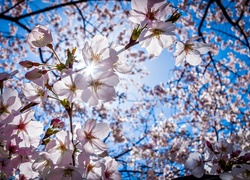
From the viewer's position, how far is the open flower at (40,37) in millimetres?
1557

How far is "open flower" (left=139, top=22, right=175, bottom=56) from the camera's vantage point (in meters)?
1.44

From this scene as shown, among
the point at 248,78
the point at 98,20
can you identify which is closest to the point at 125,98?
the point at 98,20

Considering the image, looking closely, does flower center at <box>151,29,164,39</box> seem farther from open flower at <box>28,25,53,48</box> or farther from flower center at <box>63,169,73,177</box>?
flower center at <box>63,169,73,177</box>

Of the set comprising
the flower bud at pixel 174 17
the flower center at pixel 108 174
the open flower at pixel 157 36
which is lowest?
the flower center at pixel 108 174

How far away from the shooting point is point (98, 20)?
12.1 m

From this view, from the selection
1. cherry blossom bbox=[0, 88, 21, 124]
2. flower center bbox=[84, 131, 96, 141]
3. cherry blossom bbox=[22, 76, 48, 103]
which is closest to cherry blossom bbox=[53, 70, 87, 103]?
cherry blossom bbox=[22, 76, 48, 103]

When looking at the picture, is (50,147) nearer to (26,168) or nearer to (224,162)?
(26,168)

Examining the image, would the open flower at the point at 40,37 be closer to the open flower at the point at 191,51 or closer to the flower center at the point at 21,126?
the flower center at the point at 21,126

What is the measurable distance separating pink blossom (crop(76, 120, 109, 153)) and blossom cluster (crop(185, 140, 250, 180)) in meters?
1.14

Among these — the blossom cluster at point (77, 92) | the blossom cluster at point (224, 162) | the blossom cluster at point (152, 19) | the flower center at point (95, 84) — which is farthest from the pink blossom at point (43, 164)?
the blossom cluster at point (224, 162)

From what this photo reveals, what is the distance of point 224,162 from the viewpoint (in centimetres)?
242

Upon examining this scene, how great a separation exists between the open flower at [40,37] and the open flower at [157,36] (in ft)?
1.93

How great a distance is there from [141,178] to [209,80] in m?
5.85

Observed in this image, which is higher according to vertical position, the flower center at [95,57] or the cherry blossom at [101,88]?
the flower center at [95,57]
